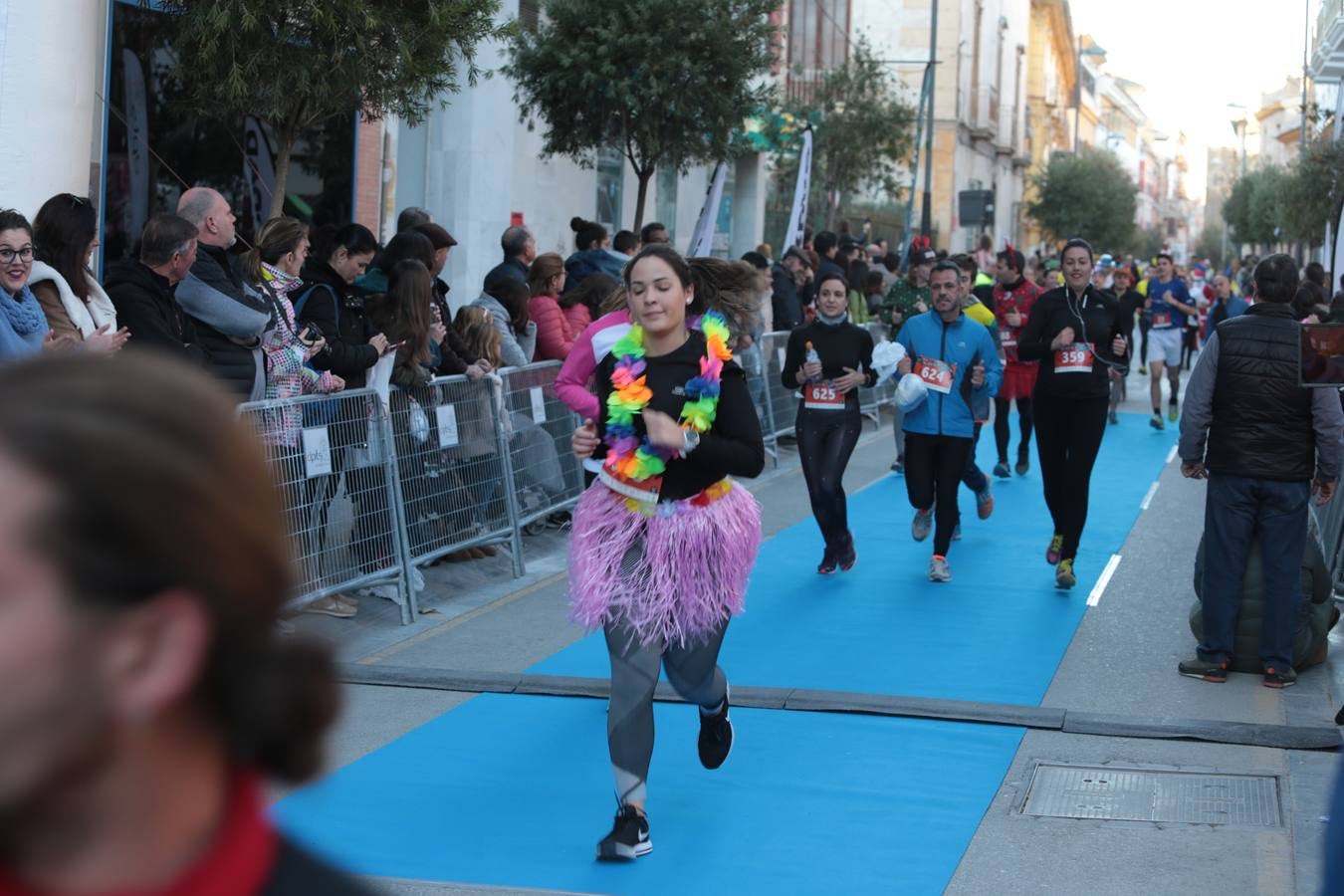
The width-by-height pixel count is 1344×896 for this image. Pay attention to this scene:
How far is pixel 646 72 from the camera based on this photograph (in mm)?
15922

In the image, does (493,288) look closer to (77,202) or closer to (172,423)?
(77,202)

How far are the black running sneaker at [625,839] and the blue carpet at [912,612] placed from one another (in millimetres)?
2461

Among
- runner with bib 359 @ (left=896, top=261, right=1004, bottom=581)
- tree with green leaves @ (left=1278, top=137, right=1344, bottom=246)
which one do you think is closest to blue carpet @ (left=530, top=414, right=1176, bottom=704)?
runner with bib 359 @ (left=896, top=261, right=1004, bottom=581)

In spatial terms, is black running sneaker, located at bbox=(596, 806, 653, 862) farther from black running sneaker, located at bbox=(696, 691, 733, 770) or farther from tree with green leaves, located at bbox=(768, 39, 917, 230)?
tree with green leaves, located at bbox=(768, 39, 917, 230)

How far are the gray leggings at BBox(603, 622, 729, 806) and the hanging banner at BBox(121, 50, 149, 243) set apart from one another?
8360 millimetres

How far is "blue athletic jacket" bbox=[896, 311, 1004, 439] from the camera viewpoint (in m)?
10.5

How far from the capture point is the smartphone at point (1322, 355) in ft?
23.4

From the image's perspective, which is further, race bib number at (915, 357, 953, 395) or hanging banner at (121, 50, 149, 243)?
hanging banner at (121, 50, 149, 243)

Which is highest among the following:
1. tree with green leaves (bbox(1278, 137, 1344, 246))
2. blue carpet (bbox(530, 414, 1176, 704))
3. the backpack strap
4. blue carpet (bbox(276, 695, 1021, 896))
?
tree with green leaves (bbox(1278, 137, 1344, 246))

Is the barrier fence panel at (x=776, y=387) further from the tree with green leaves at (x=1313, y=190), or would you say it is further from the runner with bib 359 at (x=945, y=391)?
the tree with green leaves at (x=1313, y=190)

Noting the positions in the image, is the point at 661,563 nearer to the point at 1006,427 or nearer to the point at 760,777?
the point at 760,777

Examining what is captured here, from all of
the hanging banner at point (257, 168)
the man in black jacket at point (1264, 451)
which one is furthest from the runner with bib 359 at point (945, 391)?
the hanging banner at point (257, 168)

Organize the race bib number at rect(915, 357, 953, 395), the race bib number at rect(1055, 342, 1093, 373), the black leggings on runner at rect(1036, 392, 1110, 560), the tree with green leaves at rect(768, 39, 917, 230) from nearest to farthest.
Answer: the black leggings on runner at rect(1036, 392, 1110, 560), the race bib number at rect(1055, 342, 1093, 373), the race bib number at rect(915, 357, 953, 395), the tree with green leaves at rect(768, 39, 917, 230)

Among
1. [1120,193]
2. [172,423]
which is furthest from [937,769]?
[1120,193]
